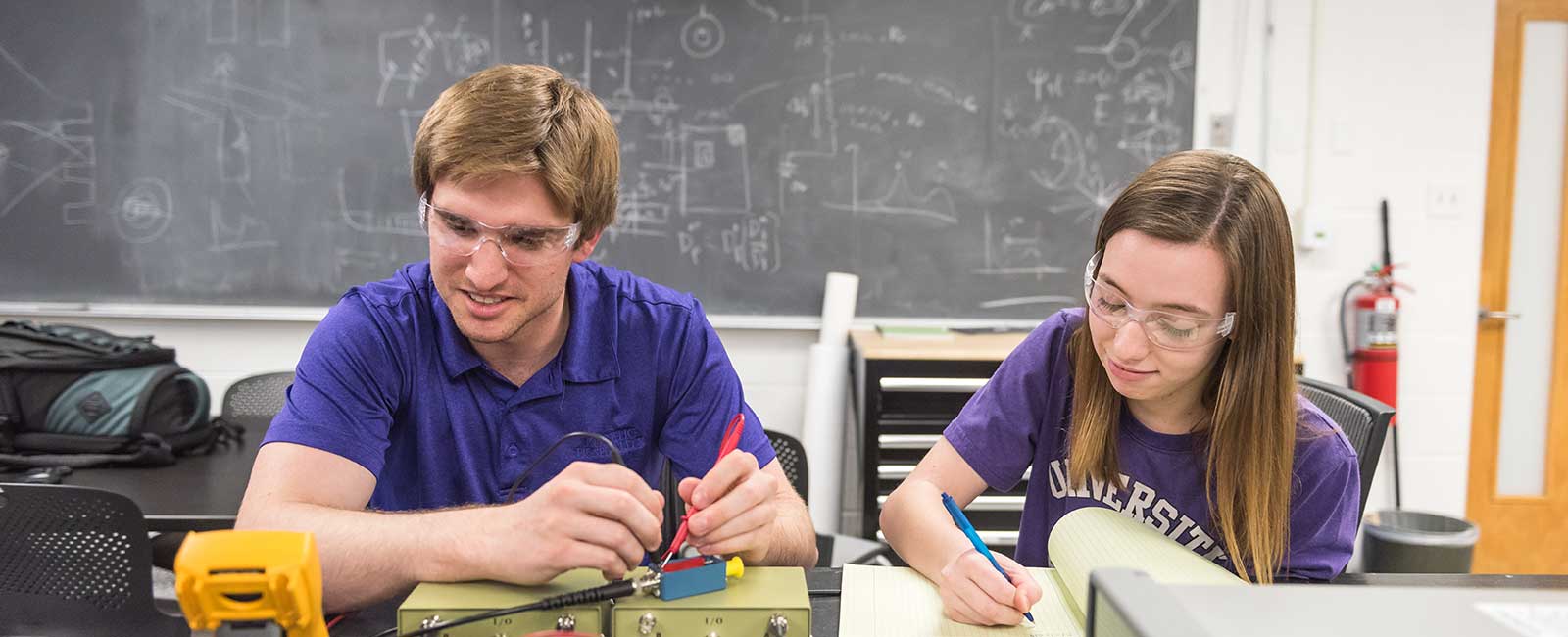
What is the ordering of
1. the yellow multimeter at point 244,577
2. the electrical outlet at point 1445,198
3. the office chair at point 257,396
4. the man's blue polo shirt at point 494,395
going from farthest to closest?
the electrical outlet at point 1445,198 → the office chair at point 257,396 → the man's blue polo shirt at point 494,395 → the yellow multimeter at point 244,577

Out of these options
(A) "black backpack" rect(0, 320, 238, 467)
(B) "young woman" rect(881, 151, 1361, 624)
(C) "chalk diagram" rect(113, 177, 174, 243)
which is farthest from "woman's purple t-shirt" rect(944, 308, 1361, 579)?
(C) "chalk diagram" rect(113, 177, 174, 243)

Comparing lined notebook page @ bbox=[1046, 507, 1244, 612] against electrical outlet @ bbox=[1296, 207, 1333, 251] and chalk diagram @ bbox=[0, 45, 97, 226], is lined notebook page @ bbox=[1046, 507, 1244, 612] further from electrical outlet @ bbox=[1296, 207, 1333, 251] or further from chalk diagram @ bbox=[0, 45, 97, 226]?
chalk diagram @ bbox=[0, 45, 97, 226]

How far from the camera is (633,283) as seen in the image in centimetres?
151

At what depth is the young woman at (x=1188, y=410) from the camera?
3.76ft

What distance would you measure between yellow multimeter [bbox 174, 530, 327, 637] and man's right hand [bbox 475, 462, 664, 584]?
20cm

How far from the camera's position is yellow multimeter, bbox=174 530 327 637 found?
2.33ft

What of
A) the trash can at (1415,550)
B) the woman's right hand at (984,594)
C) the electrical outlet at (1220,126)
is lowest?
the trash can at (1415,550)

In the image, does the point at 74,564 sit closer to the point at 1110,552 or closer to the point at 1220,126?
the point at 1110,552

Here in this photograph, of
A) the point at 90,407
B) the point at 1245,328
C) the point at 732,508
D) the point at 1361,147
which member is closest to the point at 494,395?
the point at 732,508

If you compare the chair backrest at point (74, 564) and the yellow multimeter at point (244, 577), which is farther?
the chair backrest at point (74, 564)

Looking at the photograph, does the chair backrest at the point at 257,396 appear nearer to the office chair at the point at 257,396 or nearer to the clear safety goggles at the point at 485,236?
the office chair at the point at 257,396

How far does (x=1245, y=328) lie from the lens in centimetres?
117

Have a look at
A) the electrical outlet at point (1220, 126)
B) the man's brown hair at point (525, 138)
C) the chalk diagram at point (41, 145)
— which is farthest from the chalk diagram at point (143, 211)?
the electrical outlet at point (1220, 126)

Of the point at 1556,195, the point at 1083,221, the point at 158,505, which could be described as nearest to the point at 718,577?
the point at 158,505
